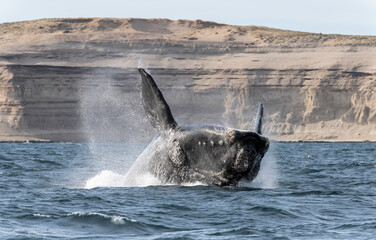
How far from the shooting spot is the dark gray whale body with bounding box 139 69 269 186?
13.0 m

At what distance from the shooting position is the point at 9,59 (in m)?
92.2

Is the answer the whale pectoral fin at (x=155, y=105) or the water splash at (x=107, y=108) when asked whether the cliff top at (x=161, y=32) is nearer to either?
the water splash at (x=107, y=108)

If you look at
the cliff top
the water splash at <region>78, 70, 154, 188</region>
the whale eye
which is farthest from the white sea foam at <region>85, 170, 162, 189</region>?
the cliff top

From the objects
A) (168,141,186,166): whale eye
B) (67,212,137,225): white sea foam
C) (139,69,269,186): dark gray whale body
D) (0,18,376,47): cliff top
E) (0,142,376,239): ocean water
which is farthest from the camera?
(0,18,376,47): cliff top

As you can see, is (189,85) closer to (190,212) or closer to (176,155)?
(176,155)

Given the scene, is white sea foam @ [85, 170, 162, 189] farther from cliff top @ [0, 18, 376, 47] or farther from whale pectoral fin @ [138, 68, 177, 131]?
cliff top @ [0, 18, 376, 47]

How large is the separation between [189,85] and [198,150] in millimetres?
80713

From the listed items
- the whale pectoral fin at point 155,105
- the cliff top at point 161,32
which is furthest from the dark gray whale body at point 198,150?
the cliff top at point 161,32

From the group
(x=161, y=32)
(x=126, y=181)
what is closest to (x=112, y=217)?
(x=126, y=181)

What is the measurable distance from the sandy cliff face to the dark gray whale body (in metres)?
73.0

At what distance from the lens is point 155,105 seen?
14047mm

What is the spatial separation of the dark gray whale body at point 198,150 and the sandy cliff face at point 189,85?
7305 cm

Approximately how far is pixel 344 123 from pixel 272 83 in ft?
35.4

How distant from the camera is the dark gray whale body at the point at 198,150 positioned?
13.0m
